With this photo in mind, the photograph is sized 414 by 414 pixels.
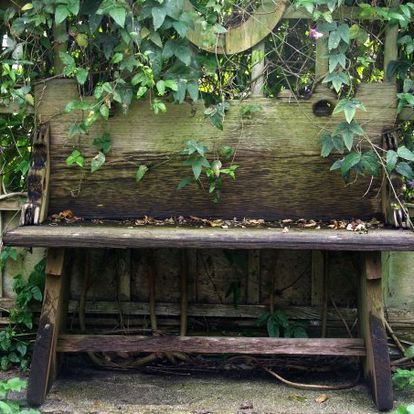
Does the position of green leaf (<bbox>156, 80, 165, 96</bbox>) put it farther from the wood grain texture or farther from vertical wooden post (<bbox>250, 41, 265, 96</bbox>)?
vertical wooden post (<bbox>250, 41, 265, 96</bbox>)

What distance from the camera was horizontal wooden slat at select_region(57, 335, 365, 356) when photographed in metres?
3.12

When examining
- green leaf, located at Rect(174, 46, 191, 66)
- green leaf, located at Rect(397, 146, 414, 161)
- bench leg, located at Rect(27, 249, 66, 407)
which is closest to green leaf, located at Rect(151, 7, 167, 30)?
green leaf, located at Rect(174, 46, 191, 66)

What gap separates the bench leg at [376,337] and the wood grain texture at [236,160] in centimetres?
33

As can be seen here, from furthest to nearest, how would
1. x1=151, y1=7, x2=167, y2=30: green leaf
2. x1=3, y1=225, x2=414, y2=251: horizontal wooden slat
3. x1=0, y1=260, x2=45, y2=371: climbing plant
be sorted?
x1=0, y1=260, x2=45, y2=371: climbing plant < x1=151, y1=7, x2=167, y2=30: green leaf < x1=3, y1=225, x2=414, y2=251: horizontal wooden slat

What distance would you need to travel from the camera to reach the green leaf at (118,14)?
291 centimetres

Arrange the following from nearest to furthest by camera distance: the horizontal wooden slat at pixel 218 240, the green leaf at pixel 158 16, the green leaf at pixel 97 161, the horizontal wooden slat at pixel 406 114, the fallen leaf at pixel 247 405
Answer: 1. the horizontal wooden slat at pixel 218 240
2. the green leaf at pixel 158 16
3. the fallen leaf at pixel 247 405
4. the green leaf at pixel 97 161
5. the horizontal wooden slat at pixel 406 114

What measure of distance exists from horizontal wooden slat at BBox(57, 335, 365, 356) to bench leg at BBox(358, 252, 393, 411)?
0.11m

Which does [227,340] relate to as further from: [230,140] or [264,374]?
[230,140]

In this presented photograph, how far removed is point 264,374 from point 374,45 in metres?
1.77

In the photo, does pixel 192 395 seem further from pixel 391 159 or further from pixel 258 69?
pixel 258 69

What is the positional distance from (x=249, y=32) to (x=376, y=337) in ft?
5.09

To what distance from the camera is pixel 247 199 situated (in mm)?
3307

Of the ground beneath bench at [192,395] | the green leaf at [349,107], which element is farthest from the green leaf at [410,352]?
the green leaf at [349,107]

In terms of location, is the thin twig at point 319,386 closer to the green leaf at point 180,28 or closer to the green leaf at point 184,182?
the green leaf at point 184,182
